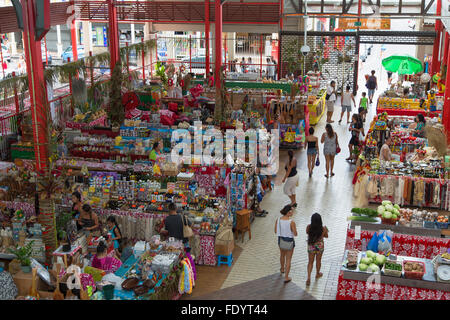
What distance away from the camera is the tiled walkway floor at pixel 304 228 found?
8555 mm

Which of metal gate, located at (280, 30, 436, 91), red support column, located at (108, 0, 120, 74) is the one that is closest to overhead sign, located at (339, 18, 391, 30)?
metal gate, located at (280, 30, 436, 91)

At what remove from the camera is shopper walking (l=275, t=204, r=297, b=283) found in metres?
8.09

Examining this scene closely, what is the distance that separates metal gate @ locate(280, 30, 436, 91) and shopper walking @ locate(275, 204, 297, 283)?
1500 centimetres

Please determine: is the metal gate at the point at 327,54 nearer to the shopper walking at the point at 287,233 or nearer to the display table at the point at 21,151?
the display table at the point at 21,151

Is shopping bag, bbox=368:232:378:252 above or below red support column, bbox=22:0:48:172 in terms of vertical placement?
below

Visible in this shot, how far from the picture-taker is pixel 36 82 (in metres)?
8.27

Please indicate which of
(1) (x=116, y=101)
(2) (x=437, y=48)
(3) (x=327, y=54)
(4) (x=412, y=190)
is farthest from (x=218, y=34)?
(2) (x=437, y=48)

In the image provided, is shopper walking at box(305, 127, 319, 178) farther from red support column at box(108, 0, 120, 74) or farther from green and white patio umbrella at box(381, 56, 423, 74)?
green and white patio umbrella at box(381, 56, 423, 74)

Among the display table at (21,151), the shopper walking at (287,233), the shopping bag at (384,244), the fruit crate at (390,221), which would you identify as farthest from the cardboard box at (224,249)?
the display table at (21,151)

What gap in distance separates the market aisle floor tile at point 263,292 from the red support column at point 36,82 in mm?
3322

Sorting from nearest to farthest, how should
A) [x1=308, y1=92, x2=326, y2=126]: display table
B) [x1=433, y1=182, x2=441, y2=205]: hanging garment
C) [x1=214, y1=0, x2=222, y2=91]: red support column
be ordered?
[x1=433, y1=182, x2=441, y2=205]: hanging garment
[x1=214, y1=0, x2=222, y2=91]: red support column
[x1=308, y1=92, x2=326, y2=126]: display table

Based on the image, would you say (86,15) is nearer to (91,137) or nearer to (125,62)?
(125,62)

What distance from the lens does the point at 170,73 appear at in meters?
19.8
